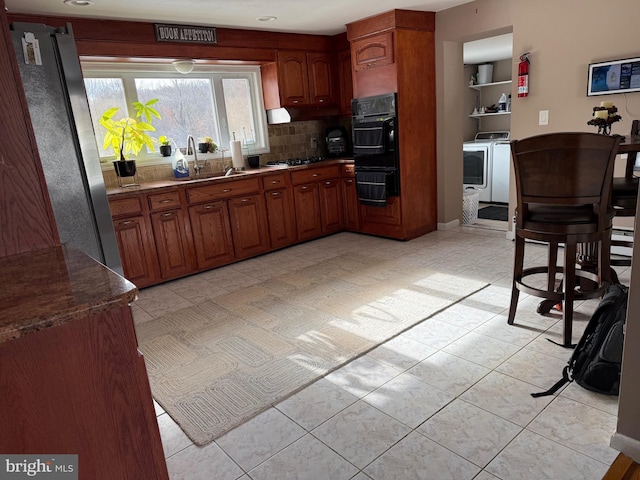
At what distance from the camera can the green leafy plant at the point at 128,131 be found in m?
3.81

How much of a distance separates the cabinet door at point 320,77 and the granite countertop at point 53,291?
410 cm

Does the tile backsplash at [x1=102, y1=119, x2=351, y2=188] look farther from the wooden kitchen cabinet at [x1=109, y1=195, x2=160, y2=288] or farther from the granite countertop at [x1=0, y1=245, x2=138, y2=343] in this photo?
the granite countertop at [x1=0, y1=245, x2=138, y2=343]

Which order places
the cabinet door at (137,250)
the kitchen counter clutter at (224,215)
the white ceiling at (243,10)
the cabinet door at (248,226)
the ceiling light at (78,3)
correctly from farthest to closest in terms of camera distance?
the cabinet door at (248,226) < the kitchen counter clutter at (224,215) < the cabinet door at (137,250) < the white ceiling at (243,10) < the ceiling light at (78,3)

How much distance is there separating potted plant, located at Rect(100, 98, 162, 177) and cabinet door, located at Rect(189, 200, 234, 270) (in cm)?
68

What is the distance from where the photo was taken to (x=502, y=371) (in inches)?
86.5

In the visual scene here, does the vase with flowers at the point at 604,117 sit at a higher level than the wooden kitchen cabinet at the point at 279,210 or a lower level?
higher

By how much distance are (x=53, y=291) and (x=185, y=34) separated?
3.59m

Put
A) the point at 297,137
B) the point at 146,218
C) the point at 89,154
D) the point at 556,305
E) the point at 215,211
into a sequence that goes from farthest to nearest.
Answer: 1. the point at 297,137
2. the point at 215,211
3. the point at 146,218
4. the point at 556,305
5. the point at 89,154

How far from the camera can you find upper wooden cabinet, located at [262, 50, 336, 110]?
4762mm

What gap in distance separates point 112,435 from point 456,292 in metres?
2.63

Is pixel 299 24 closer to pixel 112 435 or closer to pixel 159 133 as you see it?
pixel 159 133

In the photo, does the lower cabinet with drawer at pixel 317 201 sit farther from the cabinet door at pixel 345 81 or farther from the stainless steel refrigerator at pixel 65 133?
the stainless steel refrigerator at pixel 65 133

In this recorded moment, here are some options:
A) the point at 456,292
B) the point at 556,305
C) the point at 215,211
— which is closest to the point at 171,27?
the point at 215,211

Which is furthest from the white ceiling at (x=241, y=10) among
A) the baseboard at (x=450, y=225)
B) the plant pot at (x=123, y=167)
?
the baseboard at (x=450, y=225)
